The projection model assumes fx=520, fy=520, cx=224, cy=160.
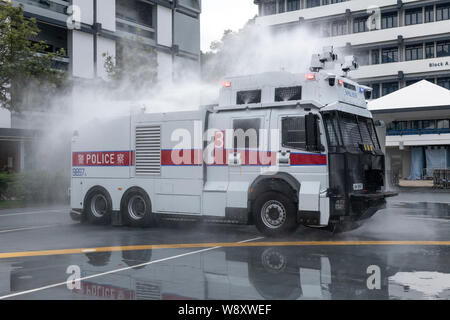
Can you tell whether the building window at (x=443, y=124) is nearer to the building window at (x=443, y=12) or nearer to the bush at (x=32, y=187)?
the building window at (x=443, y=12)

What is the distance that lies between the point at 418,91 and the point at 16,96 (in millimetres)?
20338

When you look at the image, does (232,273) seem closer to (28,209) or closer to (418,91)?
(28,209)

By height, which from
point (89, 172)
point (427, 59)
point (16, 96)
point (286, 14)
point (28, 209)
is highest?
point (286, 14)

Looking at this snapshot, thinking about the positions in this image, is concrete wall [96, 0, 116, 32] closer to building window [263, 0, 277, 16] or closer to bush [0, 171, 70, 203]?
bush [0, 171, 70, 203]

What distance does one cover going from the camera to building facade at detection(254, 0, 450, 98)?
5058 centimetres

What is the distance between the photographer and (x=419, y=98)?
28062 millimetres

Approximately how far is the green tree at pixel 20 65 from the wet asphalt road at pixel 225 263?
9.32m

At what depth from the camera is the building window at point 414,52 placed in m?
52.0

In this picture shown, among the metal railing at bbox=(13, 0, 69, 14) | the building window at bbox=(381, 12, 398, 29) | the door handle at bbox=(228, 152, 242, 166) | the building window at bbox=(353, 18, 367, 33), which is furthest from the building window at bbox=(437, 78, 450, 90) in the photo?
the door handle at bbox=(228, 152, 242, 166)

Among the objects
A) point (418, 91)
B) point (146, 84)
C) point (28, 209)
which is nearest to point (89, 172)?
point (28, 209)

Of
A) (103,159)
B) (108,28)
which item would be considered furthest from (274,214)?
(108,28)

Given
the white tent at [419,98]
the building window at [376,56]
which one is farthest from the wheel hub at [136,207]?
the building window at [376,56]

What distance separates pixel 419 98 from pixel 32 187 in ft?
66.0

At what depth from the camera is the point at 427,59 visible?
51.0 meters
